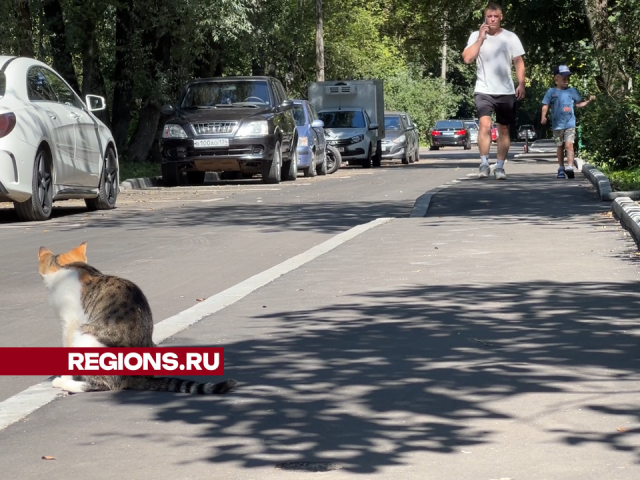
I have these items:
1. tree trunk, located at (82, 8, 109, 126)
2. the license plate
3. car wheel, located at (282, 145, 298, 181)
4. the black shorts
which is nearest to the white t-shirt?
the black shorts

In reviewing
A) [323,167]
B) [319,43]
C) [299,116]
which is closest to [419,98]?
[319,43]

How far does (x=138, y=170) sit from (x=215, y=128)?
5.69 metres

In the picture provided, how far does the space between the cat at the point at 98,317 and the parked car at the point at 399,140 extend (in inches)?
1494

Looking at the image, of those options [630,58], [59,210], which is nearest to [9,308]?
[59,210]

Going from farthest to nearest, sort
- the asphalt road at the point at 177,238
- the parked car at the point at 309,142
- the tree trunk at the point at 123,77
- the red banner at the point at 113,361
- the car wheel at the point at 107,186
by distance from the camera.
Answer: the tree trunk at the point at 123,77 < the parked car at the point at 309,142 < the car wheel at the point at 107,186 < the asphalt road at the point at 177,238 < the red banner at the point at 113,361

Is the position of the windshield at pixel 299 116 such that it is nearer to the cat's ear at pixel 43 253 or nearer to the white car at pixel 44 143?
the white car at pixel 44 143

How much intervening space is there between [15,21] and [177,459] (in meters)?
24.0

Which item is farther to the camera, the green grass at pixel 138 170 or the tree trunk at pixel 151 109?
the tree trunk at pixel 151 109

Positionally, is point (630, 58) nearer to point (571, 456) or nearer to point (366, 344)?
point (366, 344)

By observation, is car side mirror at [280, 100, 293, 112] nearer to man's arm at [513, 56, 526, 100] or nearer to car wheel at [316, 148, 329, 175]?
→ car wheel at [316, 148, 329, 175]

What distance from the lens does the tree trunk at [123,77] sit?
110 ft

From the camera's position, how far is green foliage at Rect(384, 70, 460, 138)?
85562 millimetres

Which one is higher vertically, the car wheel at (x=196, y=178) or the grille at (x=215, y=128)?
the grille at (x=215, y=128)

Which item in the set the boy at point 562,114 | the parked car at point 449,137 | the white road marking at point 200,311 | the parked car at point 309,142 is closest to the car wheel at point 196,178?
the parked car at point 309,142
